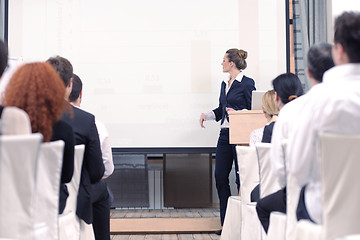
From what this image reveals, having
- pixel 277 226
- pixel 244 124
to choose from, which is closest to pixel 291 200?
pixel 277 226

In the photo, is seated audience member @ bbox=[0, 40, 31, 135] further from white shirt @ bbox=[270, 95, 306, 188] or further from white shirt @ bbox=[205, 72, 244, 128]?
white shirt @ bbox=[205, 72, 244, 128]

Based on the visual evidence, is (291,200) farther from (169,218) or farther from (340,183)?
(169,218)

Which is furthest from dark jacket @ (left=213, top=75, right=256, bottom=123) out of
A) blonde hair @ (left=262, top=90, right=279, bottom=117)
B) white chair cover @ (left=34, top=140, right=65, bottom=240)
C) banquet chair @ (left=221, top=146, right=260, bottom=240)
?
white chair cover @ (left=34, top=140, right=65, bottom=240)

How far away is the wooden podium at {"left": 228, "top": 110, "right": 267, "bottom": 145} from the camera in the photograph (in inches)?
156

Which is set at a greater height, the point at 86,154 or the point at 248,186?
the point at 86,154

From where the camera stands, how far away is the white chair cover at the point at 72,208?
227 centimetres

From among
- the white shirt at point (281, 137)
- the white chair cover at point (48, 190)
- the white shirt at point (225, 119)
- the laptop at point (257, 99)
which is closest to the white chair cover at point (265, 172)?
the white shirt at point (281, 137)

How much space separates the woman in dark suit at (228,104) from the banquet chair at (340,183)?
2.78 meters

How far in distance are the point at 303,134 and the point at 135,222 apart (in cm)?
324

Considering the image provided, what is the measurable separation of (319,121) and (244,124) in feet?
7.46

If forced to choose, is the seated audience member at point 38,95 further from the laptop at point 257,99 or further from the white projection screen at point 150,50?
the white projection screen at point 150,50

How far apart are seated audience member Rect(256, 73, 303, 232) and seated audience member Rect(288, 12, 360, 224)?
570 millimetres

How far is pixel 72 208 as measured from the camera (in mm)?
2482

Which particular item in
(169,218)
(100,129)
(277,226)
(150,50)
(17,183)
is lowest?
(169,218)
